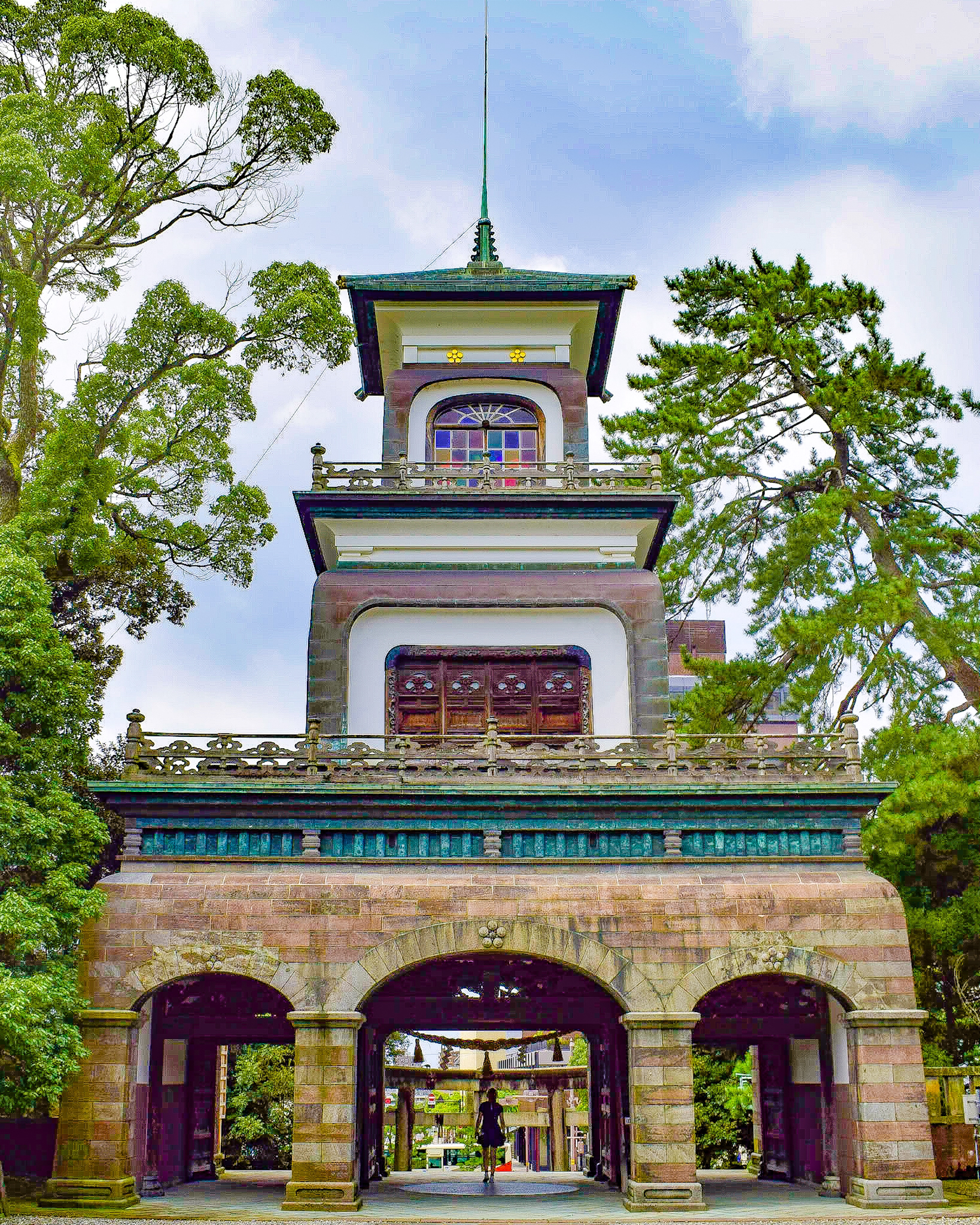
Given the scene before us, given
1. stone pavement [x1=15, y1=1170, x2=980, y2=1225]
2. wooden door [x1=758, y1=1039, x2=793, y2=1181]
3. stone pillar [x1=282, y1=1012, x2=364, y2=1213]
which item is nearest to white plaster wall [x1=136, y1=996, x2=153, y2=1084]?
stone pavement [x1=15, y1=1170, x2=980, y2=1225]

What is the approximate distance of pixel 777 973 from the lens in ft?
51.0

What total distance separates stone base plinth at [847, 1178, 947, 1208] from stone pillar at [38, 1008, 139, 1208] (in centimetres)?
875

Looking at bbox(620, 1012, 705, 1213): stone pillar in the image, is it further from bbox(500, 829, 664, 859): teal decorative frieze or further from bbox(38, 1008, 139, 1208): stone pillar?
Answer: bbox(38, 1008, 139, 1208): stone pillar

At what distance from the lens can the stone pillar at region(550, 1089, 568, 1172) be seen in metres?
25.0

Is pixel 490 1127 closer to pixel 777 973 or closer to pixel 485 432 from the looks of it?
pixel 777 973

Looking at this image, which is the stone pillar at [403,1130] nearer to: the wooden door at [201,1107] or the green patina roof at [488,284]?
the wooden door at [201,1107]

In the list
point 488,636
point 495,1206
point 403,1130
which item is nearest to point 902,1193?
point 495,1206

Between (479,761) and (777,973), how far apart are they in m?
4.65

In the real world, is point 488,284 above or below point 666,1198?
above

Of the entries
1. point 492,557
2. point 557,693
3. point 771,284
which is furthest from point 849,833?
point 771,284

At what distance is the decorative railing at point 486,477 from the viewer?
65.3 ft

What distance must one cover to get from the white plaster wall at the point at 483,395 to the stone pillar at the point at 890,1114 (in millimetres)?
10808

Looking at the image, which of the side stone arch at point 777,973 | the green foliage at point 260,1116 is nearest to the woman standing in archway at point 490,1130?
the green foliage at point 260,1116

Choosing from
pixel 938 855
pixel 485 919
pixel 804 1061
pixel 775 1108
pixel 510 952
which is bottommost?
pixel 775 1108
